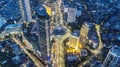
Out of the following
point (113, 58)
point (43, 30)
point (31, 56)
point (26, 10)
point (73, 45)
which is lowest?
point (31, 56)

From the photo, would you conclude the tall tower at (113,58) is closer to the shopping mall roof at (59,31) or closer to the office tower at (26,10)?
the shopping mall roof at (59,31)

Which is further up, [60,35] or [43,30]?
[43,30]

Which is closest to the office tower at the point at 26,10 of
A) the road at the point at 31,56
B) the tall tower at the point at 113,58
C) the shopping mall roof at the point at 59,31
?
the road at the point at 31,56

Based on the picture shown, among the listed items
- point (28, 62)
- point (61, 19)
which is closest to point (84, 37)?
point (61, 19)

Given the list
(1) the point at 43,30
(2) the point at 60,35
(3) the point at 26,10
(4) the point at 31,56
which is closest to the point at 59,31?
(2) the point at 60,35

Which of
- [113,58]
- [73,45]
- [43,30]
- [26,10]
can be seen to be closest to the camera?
[113,58]

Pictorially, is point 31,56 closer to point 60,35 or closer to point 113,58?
point 60,35

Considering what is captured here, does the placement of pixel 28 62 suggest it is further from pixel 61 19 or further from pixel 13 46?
pixel 61 19
